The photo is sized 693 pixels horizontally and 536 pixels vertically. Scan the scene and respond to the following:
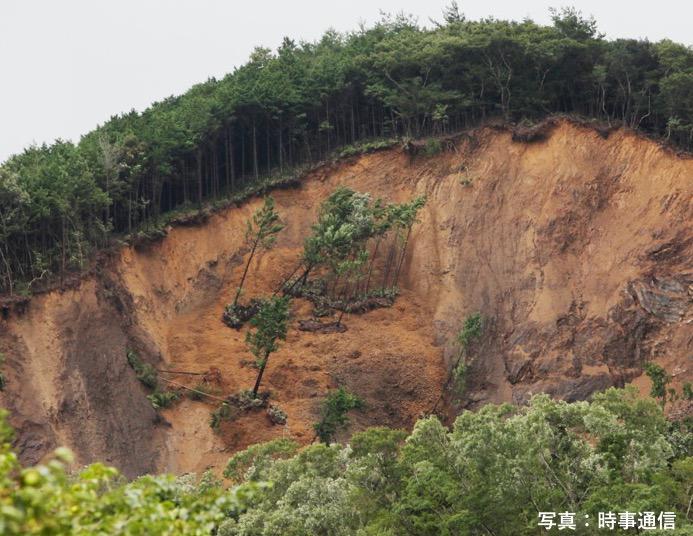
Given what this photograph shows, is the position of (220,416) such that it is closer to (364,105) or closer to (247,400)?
(247,400)

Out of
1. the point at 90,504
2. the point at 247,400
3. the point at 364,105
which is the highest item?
the point at 364,105

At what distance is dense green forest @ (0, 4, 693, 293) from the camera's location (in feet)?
186

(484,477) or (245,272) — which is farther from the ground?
(245,272)

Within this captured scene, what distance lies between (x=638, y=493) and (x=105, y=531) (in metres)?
21.5

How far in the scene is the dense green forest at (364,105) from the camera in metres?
56.6

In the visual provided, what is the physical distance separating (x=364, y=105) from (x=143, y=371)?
1897cm

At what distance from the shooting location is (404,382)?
2122 inches

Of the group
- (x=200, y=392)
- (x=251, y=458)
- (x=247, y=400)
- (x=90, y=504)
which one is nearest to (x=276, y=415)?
(x=247, y=400)

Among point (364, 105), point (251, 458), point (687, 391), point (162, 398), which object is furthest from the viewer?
point (364, 105)

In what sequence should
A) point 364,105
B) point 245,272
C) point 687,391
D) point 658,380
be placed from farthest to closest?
1. point 364,105
2. point 245,272
3. point 658,380
4. point 687,391

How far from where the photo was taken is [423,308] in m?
57.1

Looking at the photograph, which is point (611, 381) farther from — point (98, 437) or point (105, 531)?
point (105, 531)

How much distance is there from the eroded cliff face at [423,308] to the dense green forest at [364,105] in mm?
1834

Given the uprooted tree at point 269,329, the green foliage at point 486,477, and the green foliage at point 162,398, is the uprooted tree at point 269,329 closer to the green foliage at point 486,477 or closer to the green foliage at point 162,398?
the green foliage at point 162,398
